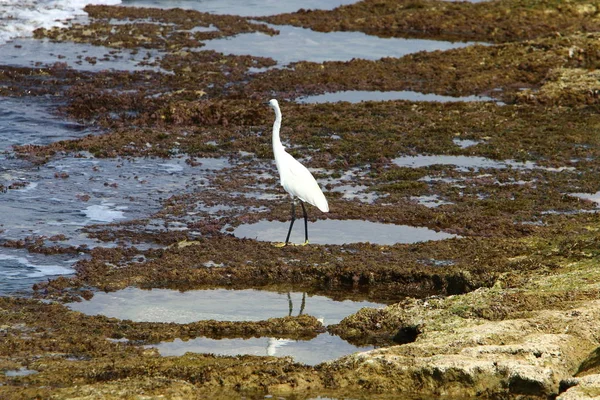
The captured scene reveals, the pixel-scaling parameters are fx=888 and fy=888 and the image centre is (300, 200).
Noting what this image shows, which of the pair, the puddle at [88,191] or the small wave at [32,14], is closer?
the puddle at [88,191]

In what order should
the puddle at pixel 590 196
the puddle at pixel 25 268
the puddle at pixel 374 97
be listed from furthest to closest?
the puddle at pixel 374 97
the puddle at pixel 590 196
the puddle at pixel 25 268

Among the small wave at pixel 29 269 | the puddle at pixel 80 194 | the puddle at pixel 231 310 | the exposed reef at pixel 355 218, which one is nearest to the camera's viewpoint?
the exposed reef at pixel 355 218

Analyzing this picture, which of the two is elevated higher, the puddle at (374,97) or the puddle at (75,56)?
the puddle at (75,56)

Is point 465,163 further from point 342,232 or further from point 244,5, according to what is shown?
point 244,5

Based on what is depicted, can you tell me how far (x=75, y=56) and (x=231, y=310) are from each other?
18647 millimetres

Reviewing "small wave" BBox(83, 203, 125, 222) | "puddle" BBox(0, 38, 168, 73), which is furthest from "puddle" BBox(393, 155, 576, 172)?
"puddle" BBox(0, 38, 168, 73)

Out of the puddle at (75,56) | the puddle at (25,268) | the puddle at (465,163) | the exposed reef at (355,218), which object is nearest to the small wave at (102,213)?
the exposed reef at (355,218)

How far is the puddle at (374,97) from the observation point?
909 inches

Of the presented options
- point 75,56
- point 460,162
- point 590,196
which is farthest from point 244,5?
point 590,196

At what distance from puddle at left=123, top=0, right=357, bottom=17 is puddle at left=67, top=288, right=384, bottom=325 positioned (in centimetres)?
2794

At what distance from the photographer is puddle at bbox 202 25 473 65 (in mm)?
29125

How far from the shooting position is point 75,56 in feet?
90.3

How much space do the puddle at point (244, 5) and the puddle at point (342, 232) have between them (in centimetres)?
2496

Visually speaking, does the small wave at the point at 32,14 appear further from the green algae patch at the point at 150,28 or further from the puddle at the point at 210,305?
the puddle at the point at 210,305
